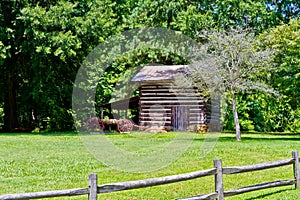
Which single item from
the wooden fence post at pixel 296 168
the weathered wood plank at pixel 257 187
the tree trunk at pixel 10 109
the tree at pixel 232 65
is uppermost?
the tree at pixel 232 65

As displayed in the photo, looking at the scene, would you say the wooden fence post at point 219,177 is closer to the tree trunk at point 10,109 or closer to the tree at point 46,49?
the tree at point 46,49

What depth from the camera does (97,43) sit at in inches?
1118

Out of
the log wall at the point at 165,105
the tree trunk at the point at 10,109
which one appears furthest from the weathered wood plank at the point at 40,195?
the tree trunk at the point at 10,109

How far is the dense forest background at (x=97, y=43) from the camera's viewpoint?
25.3 meters

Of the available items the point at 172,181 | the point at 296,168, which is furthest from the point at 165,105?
the point at 172,181

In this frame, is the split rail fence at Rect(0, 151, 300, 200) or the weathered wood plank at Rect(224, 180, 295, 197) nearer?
the split rail fence at Rect(0, 151, 300, 200)

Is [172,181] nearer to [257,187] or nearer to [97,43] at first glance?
[257,187]

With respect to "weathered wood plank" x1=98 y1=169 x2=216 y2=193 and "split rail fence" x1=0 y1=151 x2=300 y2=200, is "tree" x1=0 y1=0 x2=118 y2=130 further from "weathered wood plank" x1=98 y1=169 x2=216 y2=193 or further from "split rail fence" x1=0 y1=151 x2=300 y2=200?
"weathered wood plank" x1=98 y1=169 x2=216 y2=193

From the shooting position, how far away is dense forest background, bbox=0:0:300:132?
2533 cm

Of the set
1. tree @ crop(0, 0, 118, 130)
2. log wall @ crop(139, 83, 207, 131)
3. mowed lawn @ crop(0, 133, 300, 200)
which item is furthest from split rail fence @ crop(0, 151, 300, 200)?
tree @ crop(0, 0, 118, 130)

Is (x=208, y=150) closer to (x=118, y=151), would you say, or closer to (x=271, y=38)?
(x=118, y=151)

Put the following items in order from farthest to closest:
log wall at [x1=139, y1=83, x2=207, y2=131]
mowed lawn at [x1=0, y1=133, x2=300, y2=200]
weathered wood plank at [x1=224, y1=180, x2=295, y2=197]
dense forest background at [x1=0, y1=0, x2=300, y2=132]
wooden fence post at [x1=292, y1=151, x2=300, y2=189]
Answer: log wall at [x1=139, y1=83, x2=207, y2=131]
dense forest background at [x1=0, y1=0, x2=300, y2=132]
wooden fence post at [x1=292, y1=151, x2=300, y2=189]
mowed lawn at [x1=0, y1=133, x2=300, y2=200]
weathered wood plank at [x1=224, y1=180, x2=295, y2=197]

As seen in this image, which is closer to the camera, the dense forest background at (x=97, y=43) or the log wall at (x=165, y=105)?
the dense forest background at (x=97, y=43)

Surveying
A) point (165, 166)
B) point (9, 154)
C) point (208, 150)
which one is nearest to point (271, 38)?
point (208, 150)
